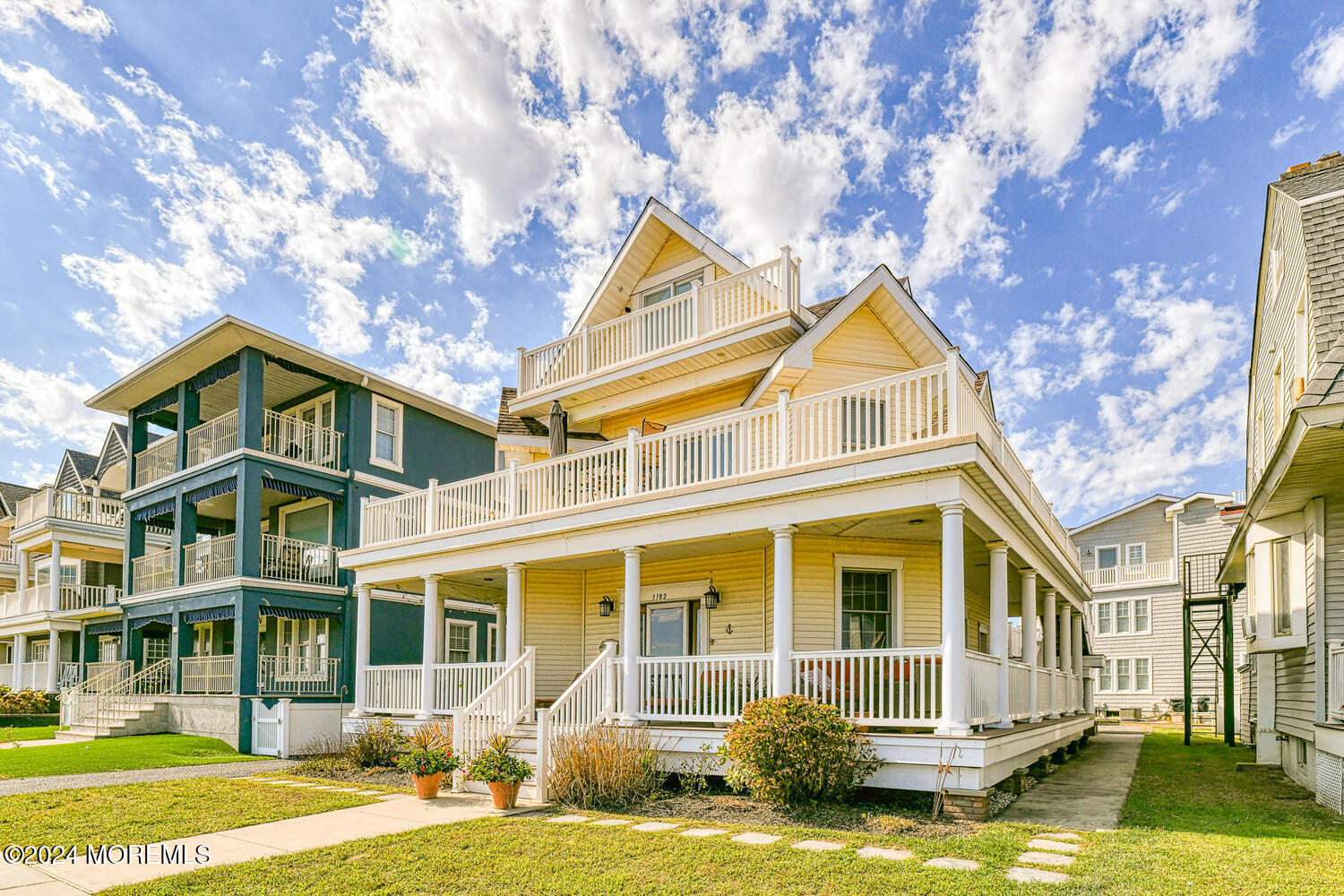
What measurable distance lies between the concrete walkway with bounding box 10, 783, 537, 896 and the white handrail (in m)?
0.68

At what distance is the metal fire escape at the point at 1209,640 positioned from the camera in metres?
20.7

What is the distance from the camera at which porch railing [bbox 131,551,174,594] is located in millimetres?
23391

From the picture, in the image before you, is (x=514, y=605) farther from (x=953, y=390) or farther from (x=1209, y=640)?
(x=1209, y=640)

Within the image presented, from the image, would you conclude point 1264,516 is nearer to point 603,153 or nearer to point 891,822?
point 891,822

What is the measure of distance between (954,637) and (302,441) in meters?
18.3

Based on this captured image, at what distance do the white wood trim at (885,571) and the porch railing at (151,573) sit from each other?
61.2 ft

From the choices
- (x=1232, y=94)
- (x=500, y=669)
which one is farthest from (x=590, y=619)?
(x=1232, y=94)

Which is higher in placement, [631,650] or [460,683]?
[631,650]

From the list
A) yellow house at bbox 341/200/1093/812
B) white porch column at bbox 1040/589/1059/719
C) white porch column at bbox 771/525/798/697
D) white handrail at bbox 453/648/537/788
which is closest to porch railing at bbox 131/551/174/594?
yellow house at bbox 341/200/1093/812

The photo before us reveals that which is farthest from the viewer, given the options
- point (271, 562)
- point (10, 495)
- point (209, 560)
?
point (10, 495)

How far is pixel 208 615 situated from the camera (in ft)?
68.4

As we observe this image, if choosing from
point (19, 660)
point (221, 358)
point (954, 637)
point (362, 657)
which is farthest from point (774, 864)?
point (19, 660)

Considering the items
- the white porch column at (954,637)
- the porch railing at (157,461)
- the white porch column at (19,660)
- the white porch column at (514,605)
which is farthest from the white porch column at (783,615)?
the white porch column at (19,660)

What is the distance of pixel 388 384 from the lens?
22938 mm
